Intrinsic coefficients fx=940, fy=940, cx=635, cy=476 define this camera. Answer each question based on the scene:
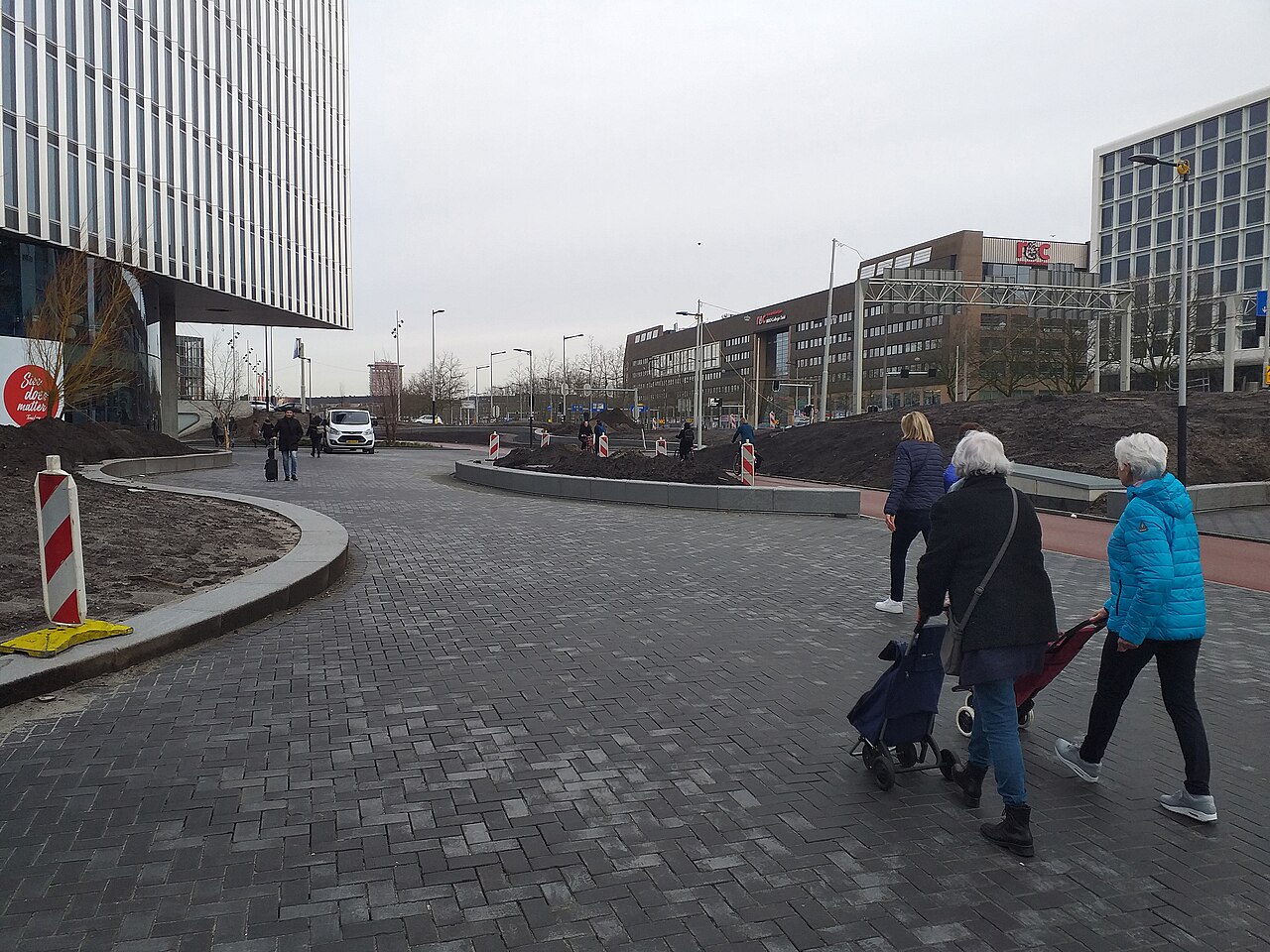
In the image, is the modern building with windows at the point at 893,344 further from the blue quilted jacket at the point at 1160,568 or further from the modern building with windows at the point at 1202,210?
the blue quilted jacket at the point at 1160,568

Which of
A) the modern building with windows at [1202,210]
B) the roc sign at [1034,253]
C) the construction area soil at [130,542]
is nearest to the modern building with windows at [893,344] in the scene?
the roc sign at [1034,253]

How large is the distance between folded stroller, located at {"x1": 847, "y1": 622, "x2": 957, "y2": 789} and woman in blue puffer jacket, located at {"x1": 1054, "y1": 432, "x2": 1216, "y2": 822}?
0.84m

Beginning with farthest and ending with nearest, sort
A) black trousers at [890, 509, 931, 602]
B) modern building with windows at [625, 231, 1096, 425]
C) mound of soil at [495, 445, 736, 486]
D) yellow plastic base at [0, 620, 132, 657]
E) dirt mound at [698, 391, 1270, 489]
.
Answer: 1. modern building with windows at [625, 231, 1096, 425]
2. dirt mound at [698, 391, 1270, 489]
3. mound of soil at [495, 445, 736, 486]
4. black trousers at [890, 509, 931, 602]
5. yellow plastic base at [0, 620, 132, 657]

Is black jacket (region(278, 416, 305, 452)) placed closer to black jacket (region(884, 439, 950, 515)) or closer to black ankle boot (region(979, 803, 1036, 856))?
black jacket (region(884, 439, 950, 515))

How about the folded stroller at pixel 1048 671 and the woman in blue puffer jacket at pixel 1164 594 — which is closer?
the woman in blue puffer jacket at pixel 1164 594

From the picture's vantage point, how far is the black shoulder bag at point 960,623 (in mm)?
3928

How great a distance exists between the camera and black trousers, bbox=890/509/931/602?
810cm

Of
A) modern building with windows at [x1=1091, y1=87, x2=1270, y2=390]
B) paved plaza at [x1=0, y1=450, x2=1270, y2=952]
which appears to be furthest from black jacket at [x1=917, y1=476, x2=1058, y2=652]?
modern building with windows at [x1=1091, y1=87, x2=1270, y2=390]

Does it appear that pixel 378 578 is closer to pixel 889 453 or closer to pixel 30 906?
pixel 30 906

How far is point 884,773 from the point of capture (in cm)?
440

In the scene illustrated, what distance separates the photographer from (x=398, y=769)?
4.57 meters

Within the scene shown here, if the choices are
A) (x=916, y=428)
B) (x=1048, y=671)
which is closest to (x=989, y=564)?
(x=1048, y=671)

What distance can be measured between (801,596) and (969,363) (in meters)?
46.3

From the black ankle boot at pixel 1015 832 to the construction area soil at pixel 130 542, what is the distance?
637cm
